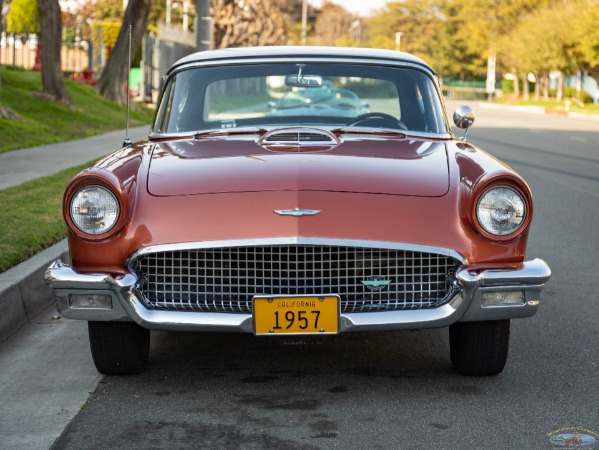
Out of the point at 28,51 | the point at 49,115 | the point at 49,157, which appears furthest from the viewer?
the point at 28,51

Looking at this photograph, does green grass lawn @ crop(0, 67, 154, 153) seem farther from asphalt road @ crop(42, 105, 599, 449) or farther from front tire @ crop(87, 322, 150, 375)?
front tire @ crop(87, 322, 150, 375)

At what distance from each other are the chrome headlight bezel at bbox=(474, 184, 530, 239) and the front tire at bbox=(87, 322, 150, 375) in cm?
159

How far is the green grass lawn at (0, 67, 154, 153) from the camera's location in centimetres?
1778

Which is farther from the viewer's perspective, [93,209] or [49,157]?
[49,157]

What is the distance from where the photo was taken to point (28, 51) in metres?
35.0

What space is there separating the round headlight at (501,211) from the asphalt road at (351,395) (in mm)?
712

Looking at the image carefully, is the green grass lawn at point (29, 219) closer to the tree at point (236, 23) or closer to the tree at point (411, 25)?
the tree at point (236, 23)

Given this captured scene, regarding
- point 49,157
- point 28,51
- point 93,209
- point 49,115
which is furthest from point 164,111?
point 28,51

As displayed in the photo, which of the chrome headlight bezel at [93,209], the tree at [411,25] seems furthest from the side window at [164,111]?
the tree at [411,25]

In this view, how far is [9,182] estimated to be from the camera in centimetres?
1166

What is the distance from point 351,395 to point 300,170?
38.7 inches

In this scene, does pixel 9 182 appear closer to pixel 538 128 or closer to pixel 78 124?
pixel 78 124

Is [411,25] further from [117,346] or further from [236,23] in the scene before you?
[117,346]

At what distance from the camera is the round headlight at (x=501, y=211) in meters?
4.82
